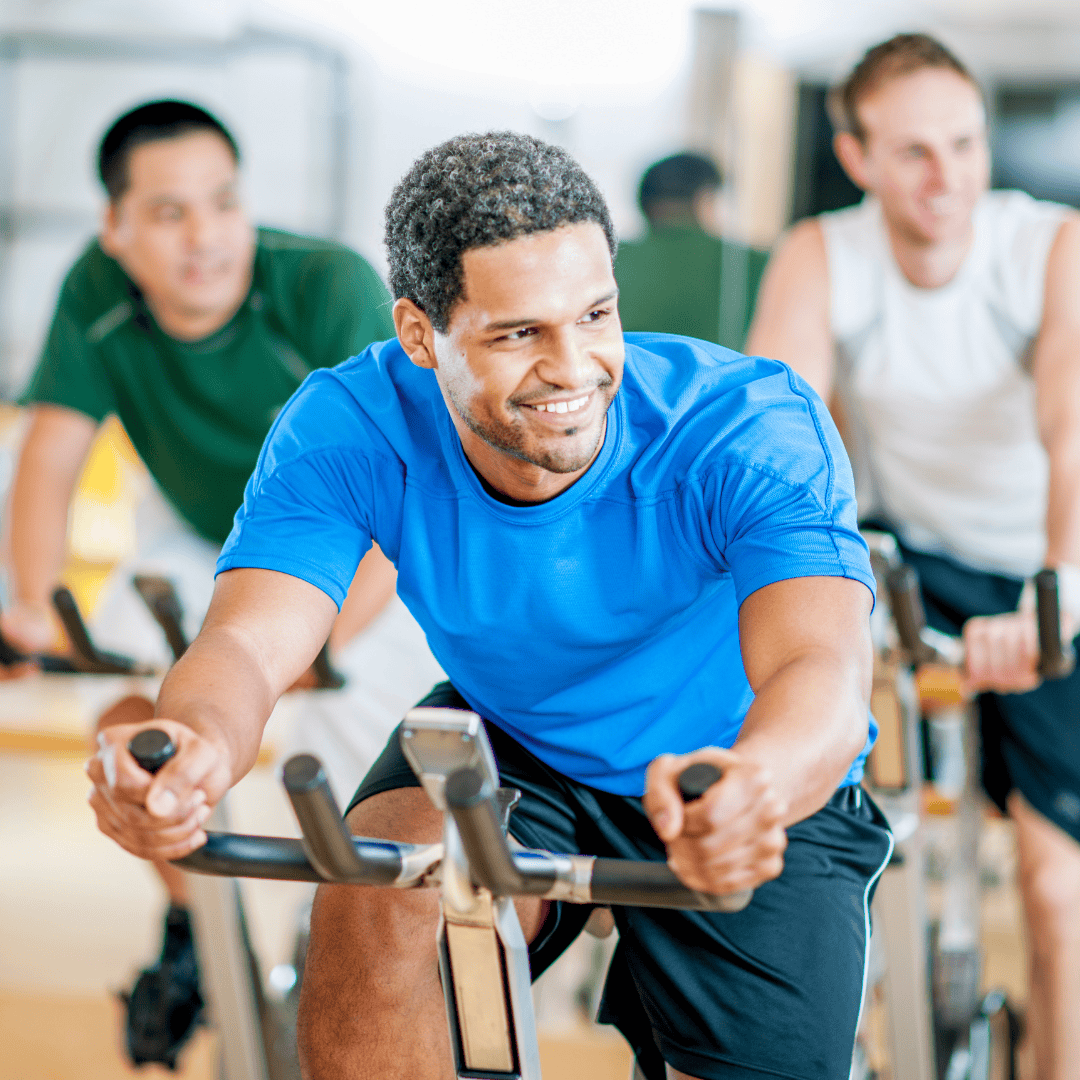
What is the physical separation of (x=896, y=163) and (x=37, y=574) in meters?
1.58

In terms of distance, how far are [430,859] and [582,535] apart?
1.27 feet

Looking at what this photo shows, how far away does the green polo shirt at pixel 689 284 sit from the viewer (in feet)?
13.1

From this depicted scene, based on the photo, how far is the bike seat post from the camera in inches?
35.8

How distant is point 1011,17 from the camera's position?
457cm

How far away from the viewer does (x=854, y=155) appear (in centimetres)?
227

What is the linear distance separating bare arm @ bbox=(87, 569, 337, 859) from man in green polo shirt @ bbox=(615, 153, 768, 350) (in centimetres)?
278

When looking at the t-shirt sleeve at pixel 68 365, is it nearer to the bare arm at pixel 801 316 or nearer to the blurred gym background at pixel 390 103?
the bare arm at pixel 801 316

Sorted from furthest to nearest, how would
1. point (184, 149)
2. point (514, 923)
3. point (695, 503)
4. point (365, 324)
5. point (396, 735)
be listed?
point (184, 149) → point (365, 324) → point (396, 735) → point (695, 503) → point (514, 923)

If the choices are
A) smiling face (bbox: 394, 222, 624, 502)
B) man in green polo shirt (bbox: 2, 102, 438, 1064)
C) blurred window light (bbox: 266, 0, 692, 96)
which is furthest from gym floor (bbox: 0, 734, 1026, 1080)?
blurred window light (bbox: 266, 0, 692, 96)

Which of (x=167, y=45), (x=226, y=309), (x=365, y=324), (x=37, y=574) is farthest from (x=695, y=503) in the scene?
(x=167, y=45)

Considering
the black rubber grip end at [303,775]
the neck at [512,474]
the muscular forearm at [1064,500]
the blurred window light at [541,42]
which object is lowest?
the muscular forearm at [1064,500]

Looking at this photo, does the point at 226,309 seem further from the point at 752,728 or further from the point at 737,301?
the point at 737,301

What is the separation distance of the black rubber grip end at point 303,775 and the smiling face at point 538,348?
1.44ft

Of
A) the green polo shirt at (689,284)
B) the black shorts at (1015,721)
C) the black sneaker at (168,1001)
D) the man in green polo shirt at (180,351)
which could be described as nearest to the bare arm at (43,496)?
the man in green polo shirt at (180,351)
